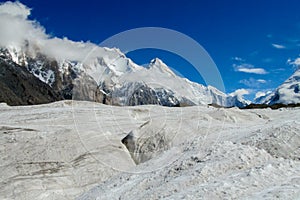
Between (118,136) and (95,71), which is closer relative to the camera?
(95,71)

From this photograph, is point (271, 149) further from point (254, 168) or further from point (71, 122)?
point (71, 122)

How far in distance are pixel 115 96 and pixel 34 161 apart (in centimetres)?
702

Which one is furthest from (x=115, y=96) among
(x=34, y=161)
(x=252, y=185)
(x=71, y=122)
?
(x=71, y=122)

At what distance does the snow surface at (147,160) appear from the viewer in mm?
13328

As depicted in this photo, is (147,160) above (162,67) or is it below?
below

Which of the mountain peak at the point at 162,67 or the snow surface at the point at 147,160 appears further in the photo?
the mountain peak at the point at 162,67

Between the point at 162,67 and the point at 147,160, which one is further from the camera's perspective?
the point at 147,160

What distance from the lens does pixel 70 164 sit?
22438 millimetres

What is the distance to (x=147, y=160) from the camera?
24.2 meters

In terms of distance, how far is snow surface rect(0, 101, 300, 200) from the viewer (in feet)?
43.7

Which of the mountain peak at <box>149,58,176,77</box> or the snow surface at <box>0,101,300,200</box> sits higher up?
the mountain peak at <box>149,58,176,77</box>

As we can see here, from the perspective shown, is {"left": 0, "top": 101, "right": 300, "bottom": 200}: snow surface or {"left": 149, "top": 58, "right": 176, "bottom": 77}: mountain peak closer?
{"left": 0, "top": 101, "right": 300, "bottom": 200}: snow surface

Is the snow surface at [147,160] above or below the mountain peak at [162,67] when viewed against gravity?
below

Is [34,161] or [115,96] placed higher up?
[115,96]
